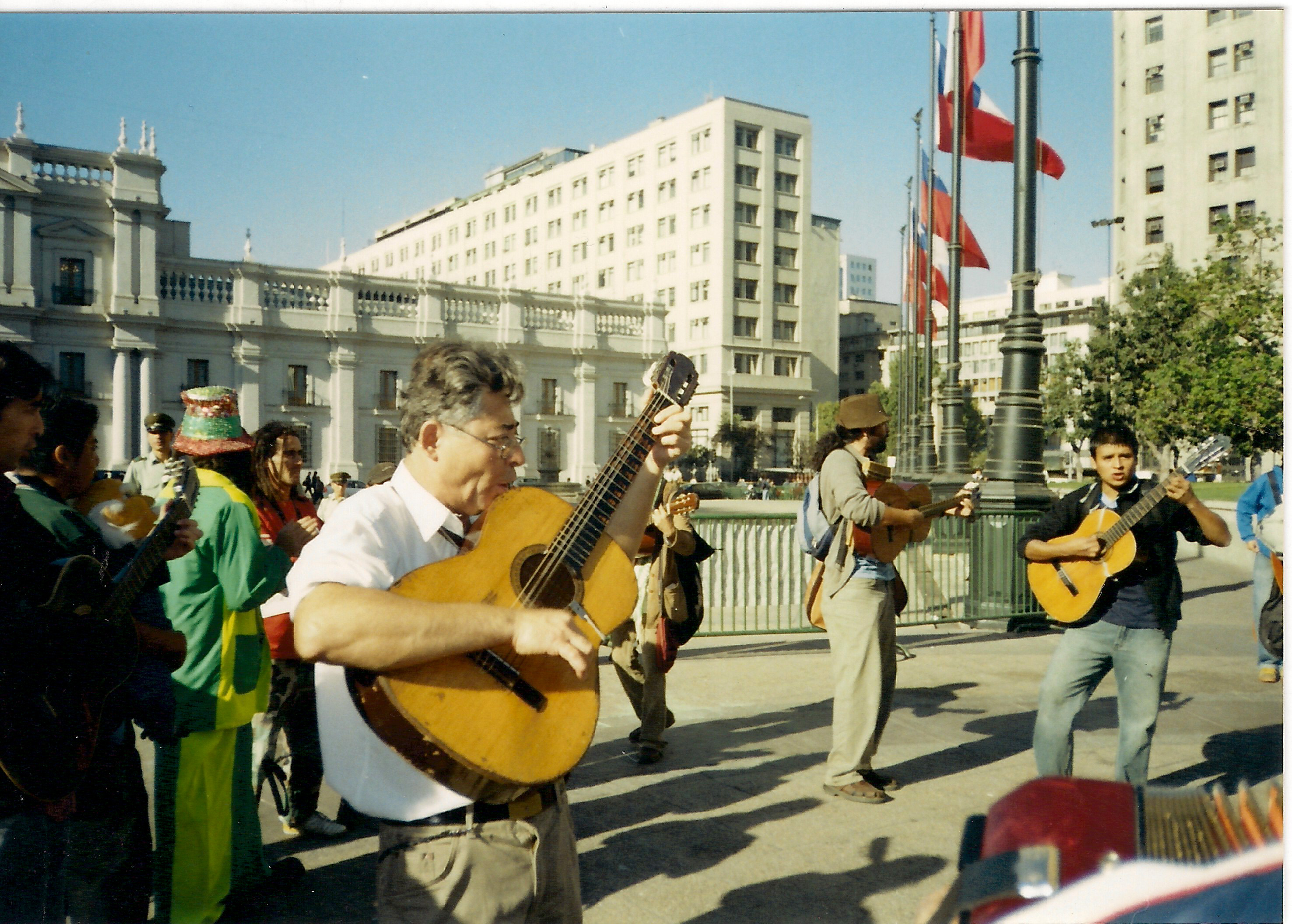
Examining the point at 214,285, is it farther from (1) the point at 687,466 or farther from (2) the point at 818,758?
(1) the point at 687,466

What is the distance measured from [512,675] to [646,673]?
138 inches

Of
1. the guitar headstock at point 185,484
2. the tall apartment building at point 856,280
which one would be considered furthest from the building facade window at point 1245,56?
the tall apartment building at point 856,280

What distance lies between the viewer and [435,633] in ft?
5.79

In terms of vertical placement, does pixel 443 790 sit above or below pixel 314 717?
above

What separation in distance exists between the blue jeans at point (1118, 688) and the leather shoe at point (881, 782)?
0.72 metres

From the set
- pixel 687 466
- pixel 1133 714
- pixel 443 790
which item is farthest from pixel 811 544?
pixel 687 466

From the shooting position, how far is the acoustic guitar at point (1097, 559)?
417cm

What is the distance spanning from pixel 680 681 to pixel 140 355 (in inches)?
177

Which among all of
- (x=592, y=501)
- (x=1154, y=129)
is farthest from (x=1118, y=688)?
(x=1154, y=129)

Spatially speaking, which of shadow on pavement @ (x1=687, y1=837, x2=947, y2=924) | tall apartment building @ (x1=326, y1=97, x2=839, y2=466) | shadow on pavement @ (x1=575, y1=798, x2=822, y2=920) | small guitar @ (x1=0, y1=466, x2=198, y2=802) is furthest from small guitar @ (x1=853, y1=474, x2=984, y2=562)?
small guitar @ (x1=0, y1=466, x2=198, y2=802)

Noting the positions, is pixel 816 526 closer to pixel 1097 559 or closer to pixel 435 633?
pixel 1097 559

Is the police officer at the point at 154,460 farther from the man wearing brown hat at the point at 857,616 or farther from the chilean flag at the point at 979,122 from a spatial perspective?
the chilean flag at the point at 979,122

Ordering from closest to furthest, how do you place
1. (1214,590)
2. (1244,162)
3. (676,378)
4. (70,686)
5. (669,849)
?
(676,378) < (70,686) < (669,849) < (1244,162) < (1214,590)

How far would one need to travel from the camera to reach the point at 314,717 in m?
4.52
